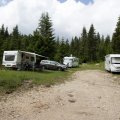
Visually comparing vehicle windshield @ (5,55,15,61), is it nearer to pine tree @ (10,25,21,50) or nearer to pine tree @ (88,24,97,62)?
pine tree @ (10,25,21,50)

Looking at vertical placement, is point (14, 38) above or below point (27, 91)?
above

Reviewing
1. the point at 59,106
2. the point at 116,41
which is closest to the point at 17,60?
the point at 59,106

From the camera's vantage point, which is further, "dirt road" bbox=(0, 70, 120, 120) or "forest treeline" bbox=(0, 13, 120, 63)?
"forest treeline" bbox=(0, 13, 120, 63)

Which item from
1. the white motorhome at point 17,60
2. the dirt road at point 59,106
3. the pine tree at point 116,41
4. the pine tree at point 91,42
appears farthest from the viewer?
the pine tree at point 91,42

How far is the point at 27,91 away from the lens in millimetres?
20781

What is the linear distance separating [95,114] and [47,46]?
1970 inches

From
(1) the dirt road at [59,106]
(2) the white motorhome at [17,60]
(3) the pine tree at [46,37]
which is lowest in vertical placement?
(1) the dirt road at [59,106]

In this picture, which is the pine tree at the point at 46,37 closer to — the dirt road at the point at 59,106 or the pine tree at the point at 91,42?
the pine tree at the point at 91,42

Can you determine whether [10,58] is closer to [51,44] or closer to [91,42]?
[51,44]

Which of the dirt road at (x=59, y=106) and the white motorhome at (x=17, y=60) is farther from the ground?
the white motorhome at (x=17, y=60)

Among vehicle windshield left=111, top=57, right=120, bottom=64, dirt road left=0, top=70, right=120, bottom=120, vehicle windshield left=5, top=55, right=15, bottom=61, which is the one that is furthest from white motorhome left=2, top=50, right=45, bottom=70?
dirt road left=0, top=70, right=120, bottom=120

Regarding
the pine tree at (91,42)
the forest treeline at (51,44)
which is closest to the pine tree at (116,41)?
the forest treeline at (51,44)

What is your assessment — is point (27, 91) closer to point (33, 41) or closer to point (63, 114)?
point (63, 114)

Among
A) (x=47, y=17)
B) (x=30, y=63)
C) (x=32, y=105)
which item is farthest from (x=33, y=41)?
(x=32, y=105)
